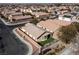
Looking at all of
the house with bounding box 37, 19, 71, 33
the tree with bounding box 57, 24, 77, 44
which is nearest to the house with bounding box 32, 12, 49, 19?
the house with bounding box 37, 19, 71, 33

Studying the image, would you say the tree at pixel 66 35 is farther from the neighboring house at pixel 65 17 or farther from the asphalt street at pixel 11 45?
the asphalt street at pixel 11 45

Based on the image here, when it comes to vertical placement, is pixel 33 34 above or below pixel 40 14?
below

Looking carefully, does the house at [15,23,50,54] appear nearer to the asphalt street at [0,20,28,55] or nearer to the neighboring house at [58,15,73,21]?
the asphalt street at [0,20,28,55]

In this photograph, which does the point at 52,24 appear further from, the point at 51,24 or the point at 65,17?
the point at 65,17

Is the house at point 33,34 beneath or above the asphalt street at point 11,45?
above

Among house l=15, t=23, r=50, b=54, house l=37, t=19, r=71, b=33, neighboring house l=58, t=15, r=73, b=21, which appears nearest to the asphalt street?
house l=15, t=23, r=50, b=54

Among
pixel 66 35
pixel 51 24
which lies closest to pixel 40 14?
pixel 51 24

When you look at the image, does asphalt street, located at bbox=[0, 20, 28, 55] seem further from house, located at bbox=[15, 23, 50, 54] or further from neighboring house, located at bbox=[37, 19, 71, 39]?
neighboring house, located at bbox=[37, 19, 71, 39]

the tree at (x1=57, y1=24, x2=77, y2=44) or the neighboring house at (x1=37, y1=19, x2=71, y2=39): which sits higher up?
the neighboring house at (x1=37, y1=19, x2=71, y2=39)

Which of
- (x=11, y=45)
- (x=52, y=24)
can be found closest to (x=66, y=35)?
(x=52, y=24)

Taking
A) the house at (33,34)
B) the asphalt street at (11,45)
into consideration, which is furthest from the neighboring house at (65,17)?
the asphalt street at (11,45)

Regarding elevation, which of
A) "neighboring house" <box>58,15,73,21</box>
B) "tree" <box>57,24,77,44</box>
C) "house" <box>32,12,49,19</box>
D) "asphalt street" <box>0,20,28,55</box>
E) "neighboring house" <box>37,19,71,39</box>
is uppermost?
"house" <box>32,12,49,19</box>

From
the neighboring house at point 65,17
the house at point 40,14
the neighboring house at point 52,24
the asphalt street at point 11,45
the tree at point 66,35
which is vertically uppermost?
the house at point 40,14

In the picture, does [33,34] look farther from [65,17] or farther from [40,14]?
[65,17]
